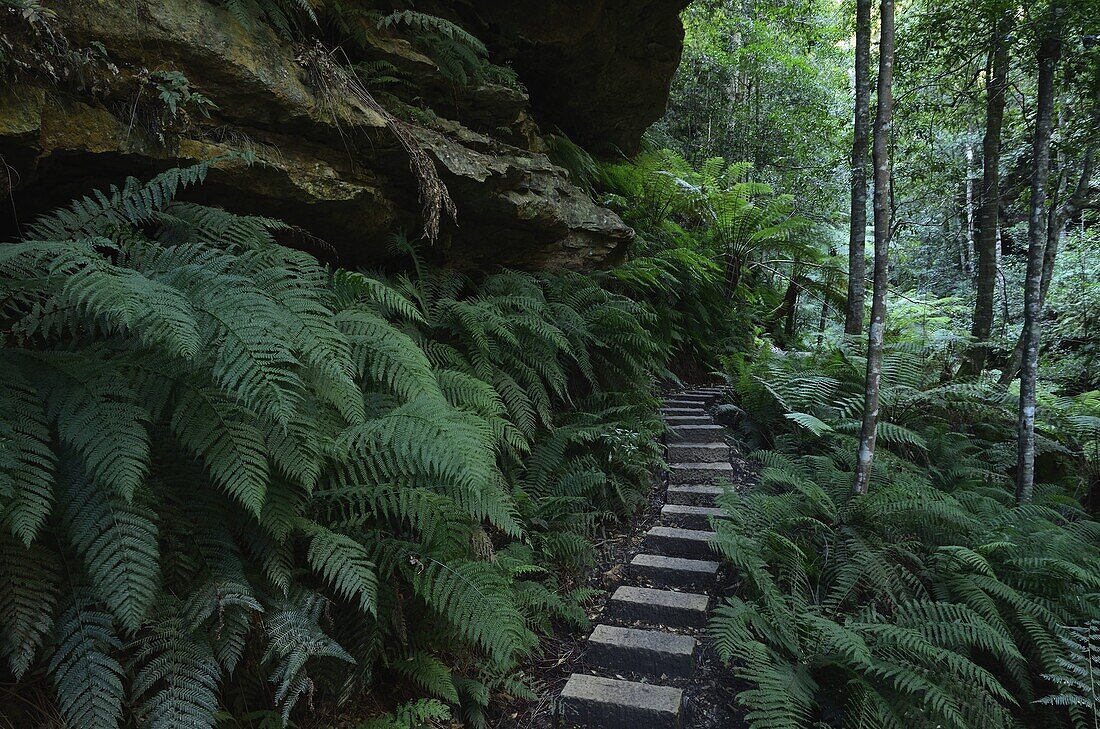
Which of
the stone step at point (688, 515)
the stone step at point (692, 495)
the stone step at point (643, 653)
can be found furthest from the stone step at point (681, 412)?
the stone step at point (643, 653)

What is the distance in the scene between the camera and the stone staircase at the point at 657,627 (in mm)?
2529

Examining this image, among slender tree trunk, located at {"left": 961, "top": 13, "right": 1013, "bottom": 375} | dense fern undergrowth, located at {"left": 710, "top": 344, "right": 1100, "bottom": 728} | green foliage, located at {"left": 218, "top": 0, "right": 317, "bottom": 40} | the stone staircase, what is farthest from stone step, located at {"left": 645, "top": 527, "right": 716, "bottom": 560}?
slender tree trunk, located at {"left": 961, "top": 13, "right": 1013, "bottom": 375}

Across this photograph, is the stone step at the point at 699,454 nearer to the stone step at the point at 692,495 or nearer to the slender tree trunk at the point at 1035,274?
the stone step at the point at 692,495

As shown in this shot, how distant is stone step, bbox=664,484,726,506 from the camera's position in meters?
4.39

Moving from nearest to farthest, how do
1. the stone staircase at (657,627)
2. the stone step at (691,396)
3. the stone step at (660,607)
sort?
1. the stone staircase at (657,627)
2. the stone step at (660,607)
3. the stone step at (691,396)

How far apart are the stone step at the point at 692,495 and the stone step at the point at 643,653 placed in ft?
5.03

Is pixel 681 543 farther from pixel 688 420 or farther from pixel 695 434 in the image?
pixel 688 420

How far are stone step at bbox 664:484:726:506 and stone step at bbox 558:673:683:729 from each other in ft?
6.16

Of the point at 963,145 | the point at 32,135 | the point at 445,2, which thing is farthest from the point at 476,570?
the point at 963,145

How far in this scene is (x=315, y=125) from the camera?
10.4 feet

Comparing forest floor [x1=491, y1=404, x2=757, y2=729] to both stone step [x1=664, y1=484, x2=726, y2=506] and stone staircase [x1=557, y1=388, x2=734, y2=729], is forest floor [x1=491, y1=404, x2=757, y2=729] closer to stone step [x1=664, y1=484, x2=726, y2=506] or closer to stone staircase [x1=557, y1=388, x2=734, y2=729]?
stone staircase [x1=557, y1=388, x2=734, y2=729]

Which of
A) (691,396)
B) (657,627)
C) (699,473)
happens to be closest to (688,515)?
(699,473)

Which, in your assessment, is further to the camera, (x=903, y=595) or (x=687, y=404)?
(x=687, y=404)

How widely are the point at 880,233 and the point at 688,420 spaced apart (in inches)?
99.9
